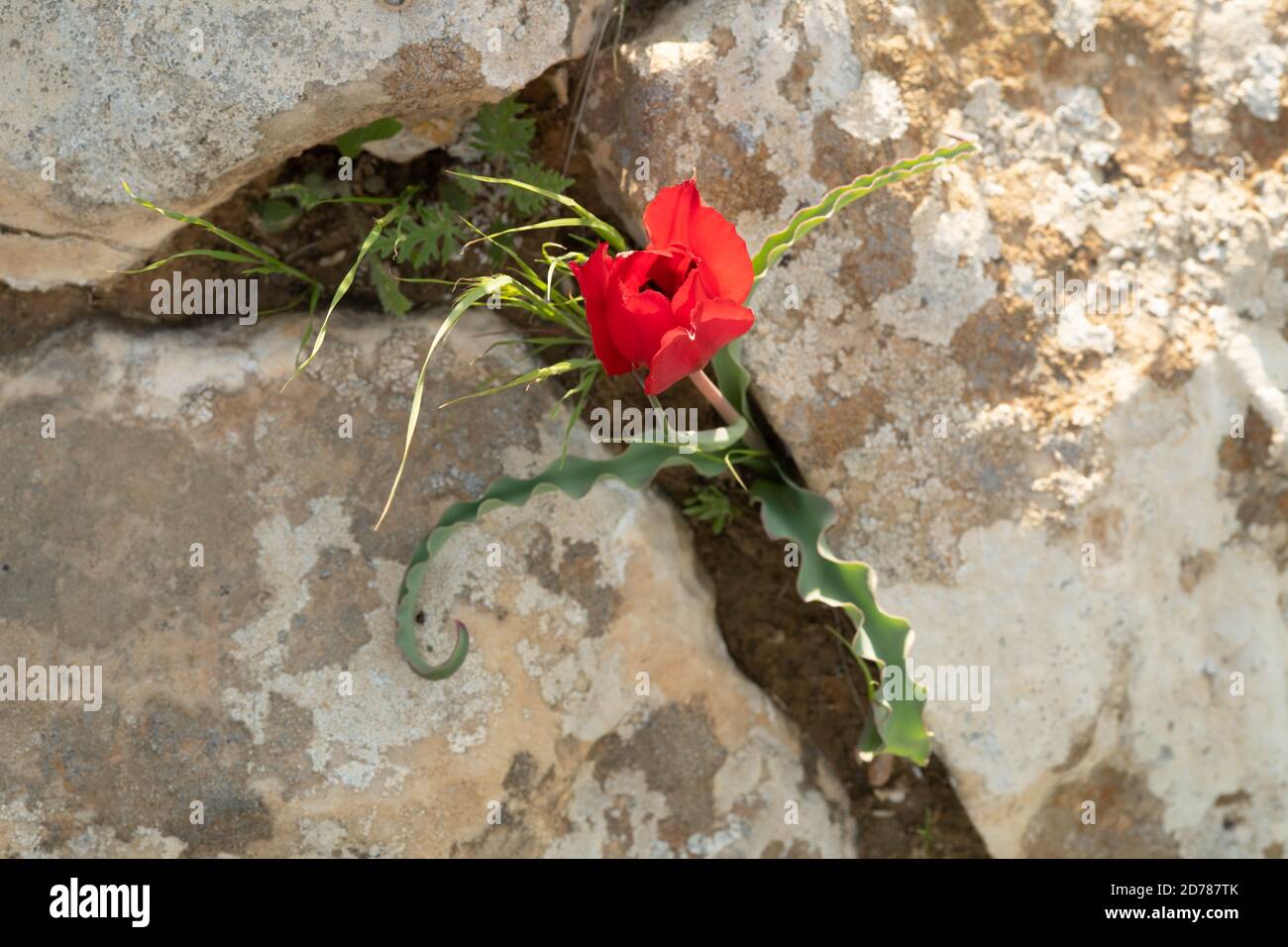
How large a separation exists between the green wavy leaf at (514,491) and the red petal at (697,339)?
42 cm

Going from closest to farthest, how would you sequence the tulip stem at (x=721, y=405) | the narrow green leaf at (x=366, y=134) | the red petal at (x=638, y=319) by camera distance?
1. the red petal at (x=638, y=319)
2. the tulip stem at (x=721, y=405)
3. the narrow green leaf at (x=366, y=134)

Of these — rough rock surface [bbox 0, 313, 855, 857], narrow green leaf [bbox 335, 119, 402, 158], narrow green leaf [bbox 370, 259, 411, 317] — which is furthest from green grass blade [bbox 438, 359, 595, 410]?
narrow green leaf [bbox 335, 119, 402, 158]

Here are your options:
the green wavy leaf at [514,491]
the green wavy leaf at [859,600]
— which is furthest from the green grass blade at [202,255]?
the green wavy leaf at [859,600]

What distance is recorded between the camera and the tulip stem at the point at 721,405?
2160 mm

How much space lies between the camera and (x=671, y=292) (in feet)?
6.47

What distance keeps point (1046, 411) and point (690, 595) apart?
2.82 ft

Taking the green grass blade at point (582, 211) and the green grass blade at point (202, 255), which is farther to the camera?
the green grass blade at point (202, 255)

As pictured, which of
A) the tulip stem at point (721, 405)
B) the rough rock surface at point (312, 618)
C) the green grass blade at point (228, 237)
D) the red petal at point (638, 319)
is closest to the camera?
the red petal at point (638, 319)

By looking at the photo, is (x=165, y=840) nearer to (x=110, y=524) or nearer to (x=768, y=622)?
(x=110, y=524)

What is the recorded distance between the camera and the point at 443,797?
8.04ft

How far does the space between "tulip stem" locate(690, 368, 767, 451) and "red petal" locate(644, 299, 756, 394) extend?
0.40 ft

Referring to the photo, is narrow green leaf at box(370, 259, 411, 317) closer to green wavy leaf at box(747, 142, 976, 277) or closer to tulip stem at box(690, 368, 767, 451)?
tulip stem at box(690, 368, 767, 451)

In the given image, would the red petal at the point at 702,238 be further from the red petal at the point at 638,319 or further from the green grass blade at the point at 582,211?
the green grass blade at the point at 582,211
